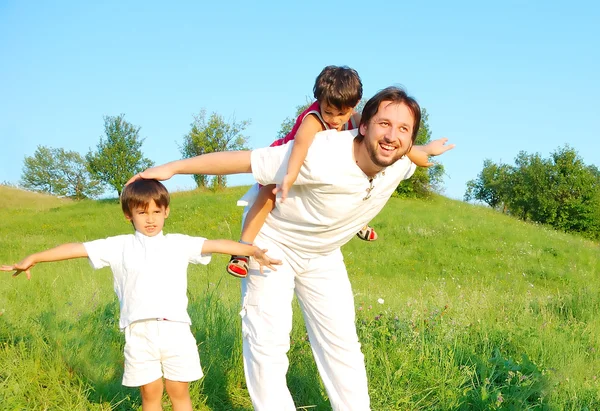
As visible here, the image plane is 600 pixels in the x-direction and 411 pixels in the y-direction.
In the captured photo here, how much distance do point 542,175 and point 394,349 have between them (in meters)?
45.0

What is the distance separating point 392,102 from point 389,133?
191 millimetres

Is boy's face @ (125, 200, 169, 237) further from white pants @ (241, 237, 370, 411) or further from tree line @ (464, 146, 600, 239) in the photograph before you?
tree line @ (464, 146, 600, 239)

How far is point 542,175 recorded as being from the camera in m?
45.3

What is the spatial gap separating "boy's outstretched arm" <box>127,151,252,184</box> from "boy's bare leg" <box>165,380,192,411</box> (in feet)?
3.79

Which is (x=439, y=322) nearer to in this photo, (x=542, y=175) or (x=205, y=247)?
(x=205, y=247)

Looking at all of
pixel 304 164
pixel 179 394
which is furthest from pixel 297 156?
pixel 179 394

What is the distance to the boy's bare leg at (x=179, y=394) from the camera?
10.5 feet

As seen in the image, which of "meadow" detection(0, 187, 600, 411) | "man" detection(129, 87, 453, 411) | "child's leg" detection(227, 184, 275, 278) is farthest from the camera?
"meadow" detection(0, 187, 600, 411)

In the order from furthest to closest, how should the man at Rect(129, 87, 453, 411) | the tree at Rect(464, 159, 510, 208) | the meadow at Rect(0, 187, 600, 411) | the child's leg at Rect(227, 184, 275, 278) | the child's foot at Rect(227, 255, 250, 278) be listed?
the tree at Rect(464, 159, 510, 208)
the meadow at Rect(0, 187, 600, 411)
the child's leg at Rect(227, 184, 275, 278)
the child's foot at Rect(227, 255, 250, 278)
the man at Rect(129, 87, 453, 411)

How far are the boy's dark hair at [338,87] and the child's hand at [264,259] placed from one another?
996mm

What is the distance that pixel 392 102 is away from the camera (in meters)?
3.02

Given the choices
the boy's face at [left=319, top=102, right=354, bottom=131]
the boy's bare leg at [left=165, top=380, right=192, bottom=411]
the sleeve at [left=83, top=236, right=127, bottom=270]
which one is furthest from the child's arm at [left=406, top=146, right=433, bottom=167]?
the boy's bare leg at [left=165, top=380, right=192, bottom=411]

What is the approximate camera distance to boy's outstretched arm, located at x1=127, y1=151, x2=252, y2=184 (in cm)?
299

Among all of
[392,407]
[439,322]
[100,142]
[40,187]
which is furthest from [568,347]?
[40,187]
